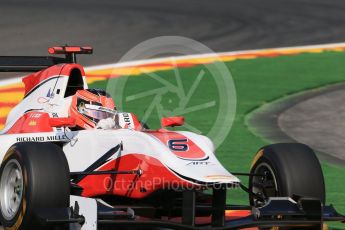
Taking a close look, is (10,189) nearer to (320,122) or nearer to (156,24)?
(320,122)

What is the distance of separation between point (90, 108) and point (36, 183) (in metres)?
1.80

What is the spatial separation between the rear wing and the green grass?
224 cm

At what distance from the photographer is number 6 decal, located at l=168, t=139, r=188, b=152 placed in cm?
864

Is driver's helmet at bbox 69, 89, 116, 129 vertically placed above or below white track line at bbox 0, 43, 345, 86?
below

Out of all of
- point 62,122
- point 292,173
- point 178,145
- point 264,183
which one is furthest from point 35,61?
point 292,173

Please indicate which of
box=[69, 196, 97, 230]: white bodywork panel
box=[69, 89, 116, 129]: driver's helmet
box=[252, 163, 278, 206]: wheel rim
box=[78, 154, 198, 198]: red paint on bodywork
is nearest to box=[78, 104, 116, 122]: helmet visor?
box=[69, 89, 116, 129]: driver's helmet

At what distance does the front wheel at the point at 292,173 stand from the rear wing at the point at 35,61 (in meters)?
2.81

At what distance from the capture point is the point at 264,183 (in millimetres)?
9219

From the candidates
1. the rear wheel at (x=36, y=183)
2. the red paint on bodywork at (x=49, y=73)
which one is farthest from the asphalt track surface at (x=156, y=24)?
the rear wheel at (x=36, y=183)

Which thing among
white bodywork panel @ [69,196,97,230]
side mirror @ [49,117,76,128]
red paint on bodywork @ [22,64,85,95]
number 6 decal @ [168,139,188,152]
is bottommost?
→ white bodywork panel @ [69,196,97,230]

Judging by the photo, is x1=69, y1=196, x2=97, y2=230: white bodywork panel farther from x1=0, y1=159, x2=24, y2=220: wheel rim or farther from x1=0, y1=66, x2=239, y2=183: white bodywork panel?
x1=0, y1=66, x2=239, y2=183: white bodywork panel

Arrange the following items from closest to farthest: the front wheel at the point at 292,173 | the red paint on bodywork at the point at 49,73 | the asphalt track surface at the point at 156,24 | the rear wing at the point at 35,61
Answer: the front wheel at the point at 292,173
the red paint on bodywork at the point at 49,73
the rear wing at the point at 35,61
the asphalt track surface at the point at 156,24

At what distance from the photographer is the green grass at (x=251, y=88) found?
12359mm

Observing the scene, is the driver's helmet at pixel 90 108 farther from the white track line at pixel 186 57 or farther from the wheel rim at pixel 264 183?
the white track line at pixel 186 57
